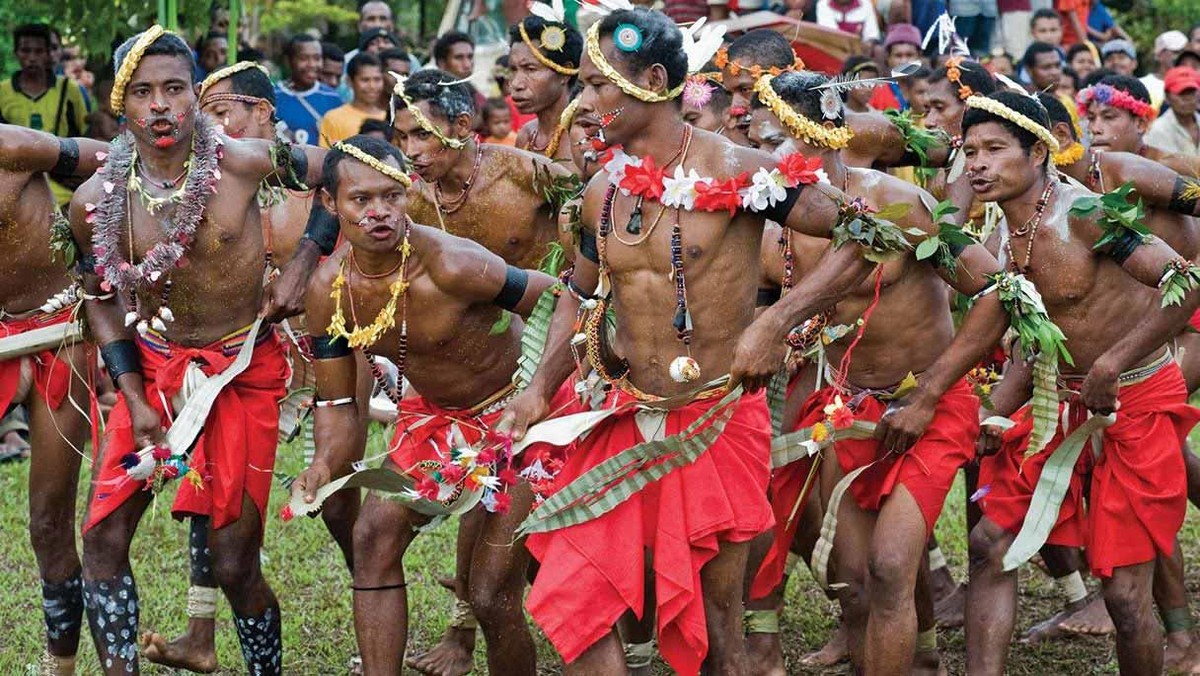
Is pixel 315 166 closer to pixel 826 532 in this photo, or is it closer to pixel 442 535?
pixel 826 532

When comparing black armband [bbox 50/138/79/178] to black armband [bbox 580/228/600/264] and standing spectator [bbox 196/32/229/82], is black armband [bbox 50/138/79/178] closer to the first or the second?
black armband [bbox 580/228/600/264]

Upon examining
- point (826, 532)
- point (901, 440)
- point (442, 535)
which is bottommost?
point (442, 535)

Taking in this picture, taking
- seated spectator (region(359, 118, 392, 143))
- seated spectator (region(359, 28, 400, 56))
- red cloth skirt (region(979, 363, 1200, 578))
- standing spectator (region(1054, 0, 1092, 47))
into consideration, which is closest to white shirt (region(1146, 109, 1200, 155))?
standing spectator (region(1054, 0, 1092, 47))

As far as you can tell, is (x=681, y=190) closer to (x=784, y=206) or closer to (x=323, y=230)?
(x=784, y=206)

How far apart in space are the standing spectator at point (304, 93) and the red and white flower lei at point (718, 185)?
7.05 metres

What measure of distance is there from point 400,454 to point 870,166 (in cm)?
271

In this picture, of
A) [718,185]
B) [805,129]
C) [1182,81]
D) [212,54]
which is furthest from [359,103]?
[718,185]

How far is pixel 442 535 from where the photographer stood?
8852mm

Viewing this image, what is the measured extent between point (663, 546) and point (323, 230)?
6.44 feet

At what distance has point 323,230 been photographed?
6.29 meters

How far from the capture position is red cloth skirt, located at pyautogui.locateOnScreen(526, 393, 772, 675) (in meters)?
5.06

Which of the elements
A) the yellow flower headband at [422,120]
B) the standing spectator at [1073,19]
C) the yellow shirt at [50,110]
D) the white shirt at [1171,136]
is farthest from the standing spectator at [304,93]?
the standing spectator at [1073,19]

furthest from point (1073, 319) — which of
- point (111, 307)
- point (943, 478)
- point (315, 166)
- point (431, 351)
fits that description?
point (111, 307)

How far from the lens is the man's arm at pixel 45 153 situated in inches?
255
